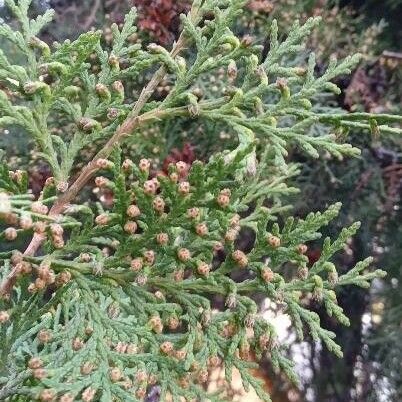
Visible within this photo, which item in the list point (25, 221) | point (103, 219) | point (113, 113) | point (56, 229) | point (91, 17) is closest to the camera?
point (25, 221)

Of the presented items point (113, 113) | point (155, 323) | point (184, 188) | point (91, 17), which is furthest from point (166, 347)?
point (91, 17)

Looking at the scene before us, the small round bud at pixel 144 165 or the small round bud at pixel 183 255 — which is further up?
the small round bud at pixel 144 165

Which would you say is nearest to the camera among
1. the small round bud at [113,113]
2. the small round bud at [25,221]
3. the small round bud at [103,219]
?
the small round bud at [25,221]

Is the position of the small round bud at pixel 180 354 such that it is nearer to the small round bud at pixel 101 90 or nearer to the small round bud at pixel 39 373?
the small round bud at pixel 39 373

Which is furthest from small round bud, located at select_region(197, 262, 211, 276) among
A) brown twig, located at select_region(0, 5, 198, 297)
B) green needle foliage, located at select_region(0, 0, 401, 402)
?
brown twig, located at select_region(0, 5, 198, 297)

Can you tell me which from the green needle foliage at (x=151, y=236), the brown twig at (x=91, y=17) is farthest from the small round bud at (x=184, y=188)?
the brown twig at (x=91, y=17)

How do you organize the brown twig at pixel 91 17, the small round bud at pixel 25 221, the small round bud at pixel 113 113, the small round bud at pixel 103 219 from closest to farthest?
the small round bud at pixel 25 221 → the small round bud at pixel 103 219 → the small round bud at pixel 113 113 → the brown twig at pixel 91 17

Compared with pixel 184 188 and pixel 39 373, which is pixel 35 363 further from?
pixel 184 188

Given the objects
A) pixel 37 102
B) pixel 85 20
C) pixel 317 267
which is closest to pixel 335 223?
pixel 85 20

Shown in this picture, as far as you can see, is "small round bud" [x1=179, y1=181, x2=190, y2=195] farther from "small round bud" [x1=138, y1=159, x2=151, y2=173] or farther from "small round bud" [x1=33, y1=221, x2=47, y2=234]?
"small round bud" [x1=33, y1=221, x2=47, y2=234]

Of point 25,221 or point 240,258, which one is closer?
point 25,221

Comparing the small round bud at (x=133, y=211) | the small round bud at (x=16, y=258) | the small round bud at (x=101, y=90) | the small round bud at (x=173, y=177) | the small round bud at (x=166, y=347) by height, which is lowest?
the small round bud at (x=166, y=347)
